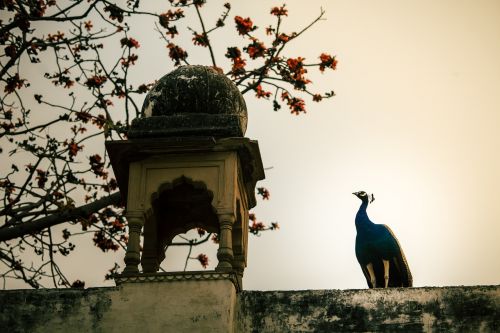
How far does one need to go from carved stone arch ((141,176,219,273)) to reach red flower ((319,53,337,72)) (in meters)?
3.06

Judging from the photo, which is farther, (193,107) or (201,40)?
(201,40)

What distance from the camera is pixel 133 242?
26.0 ft

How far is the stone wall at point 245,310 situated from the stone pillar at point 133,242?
220 mm

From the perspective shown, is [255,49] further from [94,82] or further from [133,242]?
[133,242]

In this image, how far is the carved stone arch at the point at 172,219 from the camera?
9.20 meters

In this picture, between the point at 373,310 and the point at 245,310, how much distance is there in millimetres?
1109

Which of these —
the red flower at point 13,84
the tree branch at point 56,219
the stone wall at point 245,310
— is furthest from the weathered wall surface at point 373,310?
the red flower at point 13,84

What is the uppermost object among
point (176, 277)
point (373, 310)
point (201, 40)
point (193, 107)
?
point (201, 40)

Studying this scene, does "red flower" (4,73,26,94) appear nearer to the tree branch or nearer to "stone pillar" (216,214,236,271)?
the tree branch

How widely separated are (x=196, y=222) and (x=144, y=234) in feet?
1.91

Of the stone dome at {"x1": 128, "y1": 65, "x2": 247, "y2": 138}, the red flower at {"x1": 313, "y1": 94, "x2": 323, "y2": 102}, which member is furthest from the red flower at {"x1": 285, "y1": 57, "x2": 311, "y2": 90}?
the stone dome at {"x1": 128, "y1": 65, "x2": 247, "y2": 138}

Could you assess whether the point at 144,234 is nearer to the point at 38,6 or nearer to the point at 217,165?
the point at 217,165

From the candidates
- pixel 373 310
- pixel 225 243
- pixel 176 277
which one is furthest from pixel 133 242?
pixel 373 310

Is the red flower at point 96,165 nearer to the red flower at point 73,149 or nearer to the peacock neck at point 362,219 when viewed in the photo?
the red flower at point 73,149
